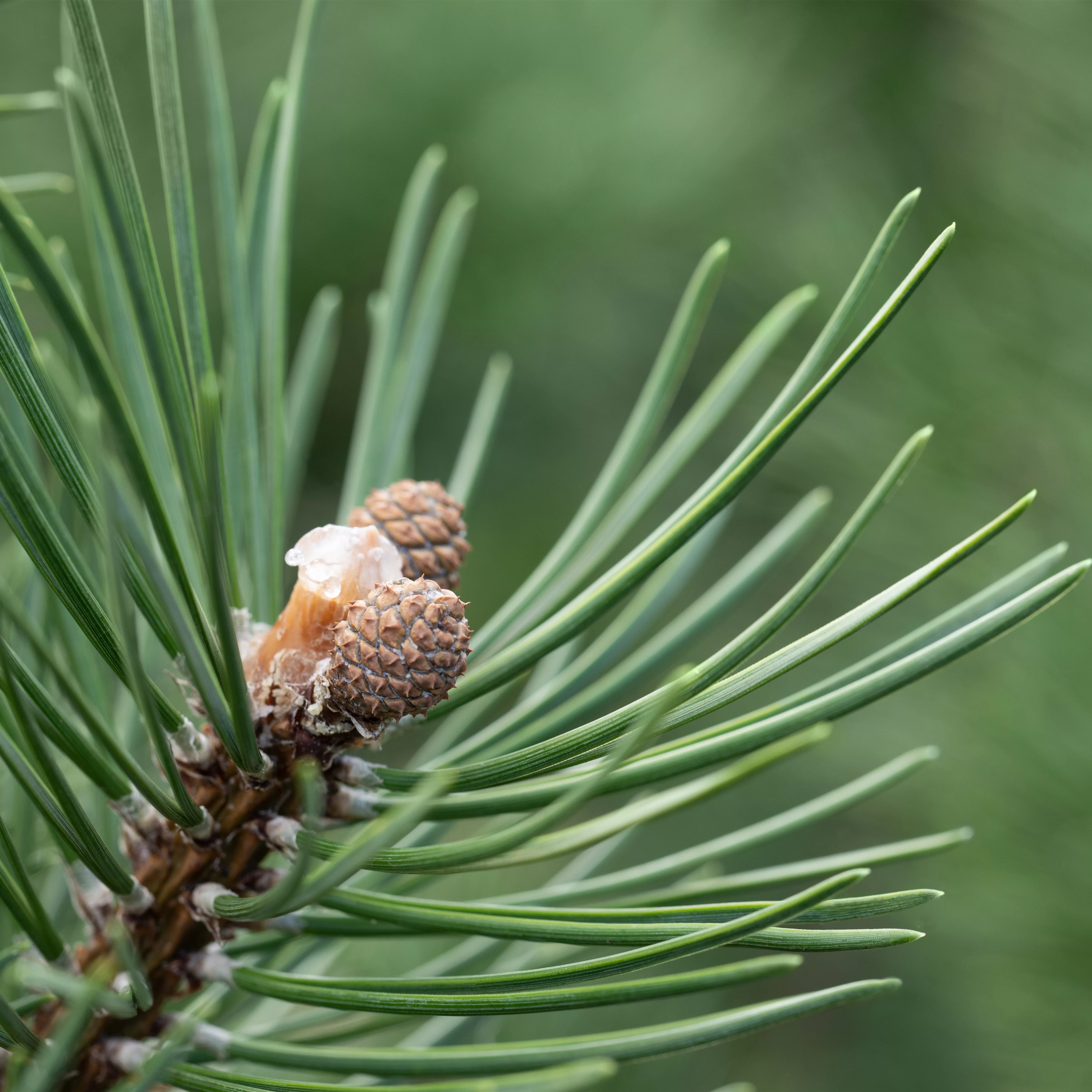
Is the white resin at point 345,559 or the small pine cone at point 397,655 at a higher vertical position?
the white resin at point 345,559

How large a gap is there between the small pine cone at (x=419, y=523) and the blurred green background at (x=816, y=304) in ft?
1.64

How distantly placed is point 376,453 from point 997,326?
1.88 ft

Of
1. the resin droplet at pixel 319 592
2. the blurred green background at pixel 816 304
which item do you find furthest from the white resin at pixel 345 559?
the blurred green background at pixel 816 304

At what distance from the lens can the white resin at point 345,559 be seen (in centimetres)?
35

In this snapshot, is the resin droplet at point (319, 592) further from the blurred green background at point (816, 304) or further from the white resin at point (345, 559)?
the blurred green background at point (816, 304)

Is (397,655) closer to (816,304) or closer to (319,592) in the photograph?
(319,592)

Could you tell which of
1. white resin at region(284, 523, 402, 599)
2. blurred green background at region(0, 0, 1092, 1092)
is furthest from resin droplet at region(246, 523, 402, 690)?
blurred green background at region(0, 0, 1092, 1092)

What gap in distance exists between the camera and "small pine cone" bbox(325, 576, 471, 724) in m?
0.32

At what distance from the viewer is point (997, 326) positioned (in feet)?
2.71

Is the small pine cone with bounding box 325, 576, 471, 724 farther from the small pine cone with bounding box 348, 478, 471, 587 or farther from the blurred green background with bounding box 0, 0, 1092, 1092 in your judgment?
the blurred green background with bounding box 0, 0, 1092, 1092

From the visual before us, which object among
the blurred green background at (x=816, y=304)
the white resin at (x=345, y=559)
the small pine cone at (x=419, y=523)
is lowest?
the white resin at (x=345, y=559)

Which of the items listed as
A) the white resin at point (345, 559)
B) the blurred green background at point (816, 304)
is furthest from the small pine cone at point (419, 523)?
the blurred green background at point (816, 304)

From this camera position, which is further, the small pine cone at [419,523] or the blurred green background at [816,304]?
the blurred green background at [816,304]

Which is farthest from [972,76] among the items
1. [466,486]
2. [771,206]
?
[466,486]
